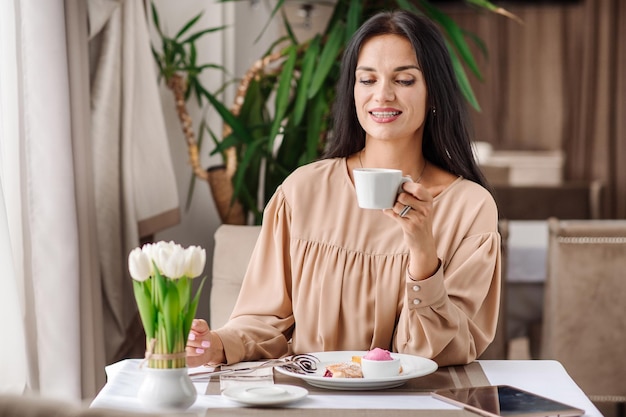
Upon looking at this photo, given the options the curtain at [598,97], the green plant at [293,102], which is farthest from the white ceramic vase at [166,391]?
the curtain at [598,97]

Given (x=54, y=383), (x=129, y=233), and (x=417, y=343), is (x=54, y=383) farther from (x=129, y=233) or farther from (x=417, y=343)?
(x=417, y=343)

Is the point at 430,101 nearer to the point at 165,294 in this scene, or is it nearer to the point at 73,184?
the point at 165,294

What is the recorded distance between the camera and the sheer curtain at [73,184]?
2.25 m

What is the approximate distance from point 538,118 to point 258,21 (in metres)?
5.72

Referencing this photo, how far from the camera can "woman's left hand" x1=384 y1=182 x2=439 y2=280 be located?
1.50 meters

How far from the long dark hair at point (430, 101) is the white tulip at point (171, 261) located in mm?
759

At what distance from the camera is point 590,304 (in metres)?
3.35

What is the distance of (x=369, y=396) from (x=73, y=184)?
4.05ft

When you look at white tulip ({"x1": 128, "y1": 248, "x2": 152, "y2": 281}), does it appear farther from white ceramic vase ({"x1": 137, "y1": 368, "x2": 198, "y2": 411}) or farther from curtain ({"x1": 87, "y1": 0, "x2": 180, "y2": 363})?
curtain ({"x1": 87, "y1": 0, "x2": 180, "y2": 363})

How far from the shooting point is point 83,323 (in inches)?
97.2

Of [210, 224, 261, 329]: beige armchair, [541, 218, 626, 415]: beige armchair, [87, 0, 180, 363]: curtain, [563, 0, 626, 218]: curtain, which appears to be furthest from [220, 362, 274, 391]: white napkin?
[563, 0, 626, 218]: curtain

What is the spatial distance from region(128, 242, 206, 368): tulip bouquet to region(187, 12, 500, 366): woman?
1.06ft

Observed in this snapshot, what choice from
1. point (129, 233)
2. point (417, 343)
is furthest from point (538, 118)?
point (417, 343)

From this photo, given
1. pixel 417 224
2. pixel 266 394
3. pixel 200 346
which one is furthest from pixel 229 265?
pixel 266 394
